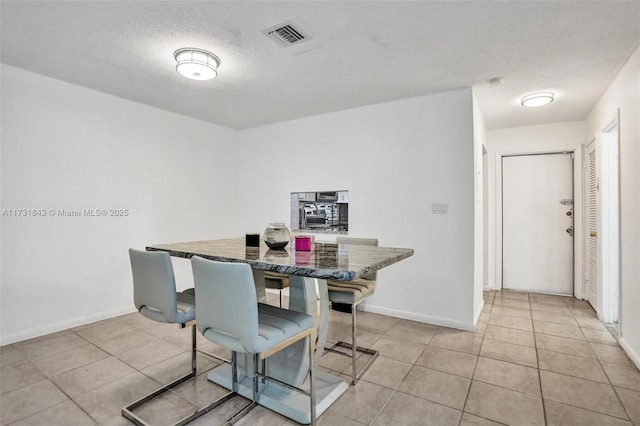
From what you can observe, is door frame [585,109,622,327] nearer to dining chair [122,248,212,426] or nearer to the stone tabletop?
the stone tabletop

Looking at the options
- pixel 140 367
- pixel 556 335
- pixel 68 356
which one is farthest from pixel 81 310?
pixel 556 335

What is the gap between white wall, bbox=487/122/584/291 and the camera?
4371 millimetres

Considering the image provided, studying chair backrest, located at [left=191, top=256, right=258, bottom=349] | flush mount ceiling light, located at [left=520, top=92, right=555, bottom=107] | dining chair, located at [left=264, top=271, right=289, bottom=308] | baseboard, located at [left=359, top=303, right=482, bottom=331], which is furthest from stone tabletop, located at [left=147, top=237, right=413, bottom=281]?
flush mount ceiling light, located at [left=520, top=92, right=555, bottom=107]

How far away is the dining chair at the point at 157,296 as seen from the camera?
1.76 meters

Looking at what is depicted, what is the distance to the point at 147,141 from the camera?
389 cm

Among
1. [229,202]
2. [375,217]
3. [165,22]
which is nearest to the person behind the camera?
[165,22]

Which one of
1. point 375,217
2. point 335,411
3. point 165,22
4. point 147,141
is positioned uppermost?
point 165,22

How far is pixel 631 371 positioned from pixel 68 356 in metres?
4.27

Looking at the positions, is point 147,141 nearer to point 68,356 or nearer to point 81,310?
point 81,310

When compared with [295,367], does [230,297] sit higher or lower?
higher

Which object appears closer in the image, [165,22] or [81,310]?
[165,22]

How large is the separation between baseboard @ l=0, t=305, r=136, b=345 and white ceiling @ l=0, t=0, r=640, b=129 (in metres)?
2.35

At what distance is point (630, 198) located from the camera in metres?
2.60

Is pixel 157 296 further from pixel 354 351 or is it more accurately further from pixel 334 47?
pixel 334 47
